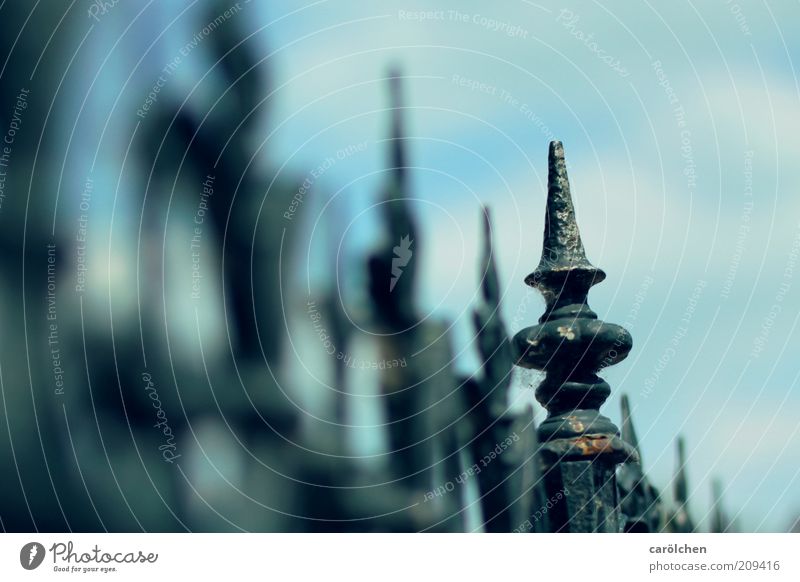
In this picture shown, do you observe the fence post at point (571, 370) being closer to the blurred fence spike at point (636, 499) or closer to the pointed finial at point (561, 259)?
the pointed finial at point (561, 259)

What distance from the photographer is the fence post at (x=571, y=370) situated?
5.23 m

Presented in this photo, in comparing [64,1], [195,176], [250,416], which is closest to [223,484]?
[250,416]

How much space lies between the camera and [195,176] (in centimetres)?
1220

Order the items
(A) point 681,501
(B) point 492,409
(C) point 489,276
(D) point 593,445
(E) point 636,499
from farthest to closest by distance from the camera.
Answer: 1. (A) point 681,501
2. (B) point 492,409
3. (C) point 489,276
4. (E) point 636,499
5. (D) point 593,445

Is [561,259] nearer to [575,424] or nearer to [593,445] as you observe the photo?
[575,424]

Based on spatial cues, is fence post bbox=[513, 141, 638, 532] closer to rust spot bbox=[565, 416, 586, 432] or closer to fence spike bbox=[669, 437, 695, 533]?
rust spot bbox=[565, 416, 586, 432]

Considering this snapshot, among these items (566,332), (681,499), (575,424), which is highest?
(566,332)

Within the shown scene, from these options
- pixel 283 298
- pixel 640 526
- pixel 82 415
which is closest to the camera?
pixel 640 526

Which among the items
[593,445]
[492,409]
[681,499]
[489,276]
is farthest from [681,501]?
[593,445]

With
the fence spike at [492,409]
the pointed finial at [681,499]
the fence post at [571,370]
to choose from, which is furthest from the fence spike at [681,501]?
the fence post at [571,370]

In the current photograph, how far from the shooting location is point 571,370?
17.4 ft

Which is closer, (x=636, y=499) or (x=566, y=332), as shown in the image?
(x=566, y=332)

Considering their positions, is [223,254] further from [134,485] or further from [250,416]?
[134,485]

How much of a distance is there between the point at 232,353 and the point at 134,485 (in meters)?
1.68
